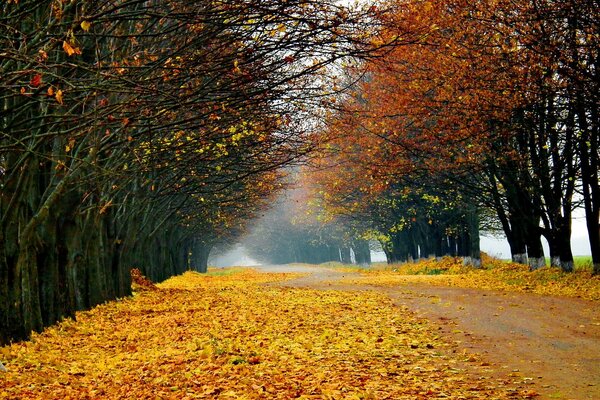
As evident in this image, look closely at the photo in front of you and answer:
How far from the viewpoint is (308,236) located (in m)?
110

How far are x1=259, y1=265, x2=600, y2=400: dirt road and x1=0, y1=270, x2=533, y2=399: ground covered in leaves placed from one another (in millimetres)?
495

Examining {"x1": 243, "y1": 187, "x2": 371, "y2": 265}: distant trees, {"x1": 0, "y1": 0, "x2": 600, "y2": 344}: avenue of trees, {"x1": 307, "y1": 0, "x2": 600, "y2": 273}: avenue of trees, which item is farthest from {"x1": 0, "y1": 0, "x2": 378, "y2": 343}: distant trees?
{"x1": 243, "y1": 187, "x2": 371, "y2": 265}: distant trees

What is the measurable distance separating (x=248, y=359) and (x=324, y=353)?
151cm

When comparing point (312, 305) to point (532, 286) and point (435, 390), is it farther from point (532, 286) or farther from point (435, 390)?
point (435, 390)

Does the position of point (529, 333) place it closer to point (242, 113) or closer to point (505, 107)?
point (242, 113)

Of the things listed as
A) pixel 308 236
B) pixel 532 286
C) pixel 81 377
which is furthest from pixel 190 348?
pixel 308 236

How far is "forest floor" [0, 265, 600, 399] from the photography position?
30.8 feet

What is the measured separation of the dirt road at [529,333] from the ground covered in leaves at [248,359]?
0.50 metres

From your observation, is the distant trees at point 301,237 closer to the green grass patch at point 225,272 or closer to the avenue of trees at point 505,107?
the green grass patch at point 225,272

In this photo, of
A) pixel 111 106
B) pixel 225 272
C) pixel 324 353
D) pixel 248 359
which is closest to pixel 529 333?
pixel 324 353

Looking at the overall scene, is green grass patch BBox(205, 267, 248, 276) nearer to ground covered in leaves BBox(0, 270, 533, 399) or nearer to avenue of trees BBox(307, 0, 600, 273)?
avenue of trees BBox(307, 0, 600, 273)

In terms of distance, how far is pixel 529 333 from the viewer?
1399 centimetres

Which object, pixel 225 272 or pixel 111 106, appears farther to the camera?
pixel 225 272

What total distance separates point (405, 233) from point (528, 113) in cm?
3436
